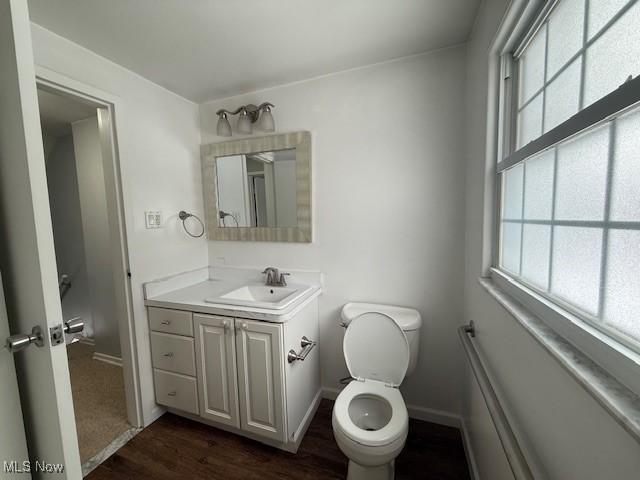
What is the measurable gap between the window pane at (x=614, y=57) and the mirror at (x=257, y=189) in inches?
58.4

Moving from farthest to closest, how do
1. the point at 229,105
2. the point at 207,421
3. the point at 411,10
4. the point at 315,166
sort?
1. the point at 229,105
2. the point at 315,166
3. the point at 207,421
4. the point at 411,10

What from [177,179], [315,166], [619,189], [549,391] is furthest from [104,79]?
[549,391]

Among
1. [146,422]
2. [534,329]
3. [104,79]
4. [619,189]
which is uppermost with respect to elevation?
[104,79]

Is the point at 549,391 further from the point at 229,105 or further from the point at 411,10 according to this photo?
the point at 229,105

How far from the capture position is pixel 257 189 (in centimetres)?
195

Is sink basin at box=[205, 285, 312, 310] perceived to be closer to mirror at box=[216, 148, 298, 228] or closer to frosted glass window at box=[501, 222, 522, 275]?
mirror at box=[216, 148, 298, 228]

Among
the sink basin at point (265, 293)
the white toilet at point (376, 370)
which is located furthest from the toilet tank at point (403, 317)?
the sink basin at point (265, 293)

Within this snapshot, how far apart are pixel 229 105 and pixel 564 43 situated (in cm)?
192

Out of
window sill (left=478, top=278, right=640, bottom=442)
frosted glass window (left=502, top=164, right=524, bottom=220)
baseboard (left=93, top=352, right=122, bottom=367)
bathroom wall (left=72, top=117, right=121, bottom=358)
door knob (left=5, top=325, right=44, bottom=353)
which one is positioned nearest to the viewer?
window sill (left=478, top=278, right=640, bottom=442)

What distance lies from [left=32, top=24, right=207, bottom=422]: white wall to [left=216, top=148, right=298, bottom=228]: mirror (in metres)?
0.24

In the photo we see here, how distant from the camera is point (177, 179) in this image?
190cm

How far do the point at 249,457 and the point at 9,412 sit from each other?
1153 millimetres

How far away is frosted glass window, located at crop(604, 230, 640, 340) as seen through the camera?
0.47m

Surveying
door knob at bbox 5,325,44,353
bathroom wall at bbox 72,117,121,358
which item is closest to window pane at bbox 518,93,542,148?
door knob at bbox 5,325,44,353
